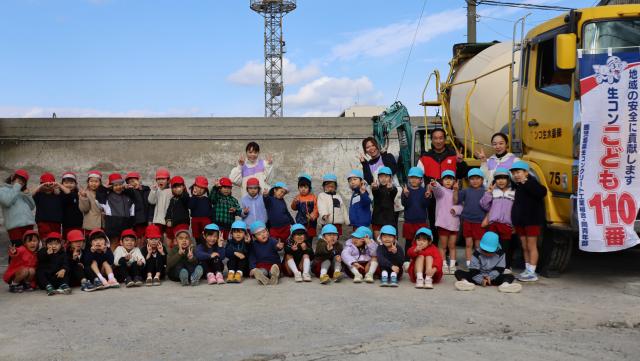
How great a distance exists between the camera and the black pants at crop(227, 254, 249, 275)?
794cm

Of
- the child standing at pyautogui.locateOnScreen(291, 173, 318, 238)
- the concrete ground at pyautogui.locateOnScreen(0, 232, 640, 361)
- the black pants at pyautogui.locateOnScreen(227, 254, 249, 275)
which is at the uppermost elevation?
the child standing at pyautogui.locateOnScreen(291, 173, 318, 238)

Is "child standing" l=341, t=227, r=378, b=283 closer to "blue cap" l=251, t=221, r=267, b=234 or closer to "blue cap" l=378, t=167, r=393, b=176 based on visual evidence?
"blue cap" l=378, t=167, r=393, b=176

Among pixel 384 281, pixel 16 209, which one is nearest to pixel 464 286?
pixel 384 281

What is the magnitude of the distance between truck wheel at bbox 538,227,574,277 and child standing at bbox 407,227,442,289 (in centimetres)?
140

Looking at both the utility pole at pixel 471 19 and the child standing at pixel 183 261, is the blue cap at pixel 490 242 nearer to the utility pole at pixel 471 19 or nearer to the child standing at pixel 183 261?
the child standing at pixel 183 261

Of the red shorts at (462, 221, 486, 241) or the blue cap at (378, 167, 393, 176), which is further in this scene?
the blue cap at (378, 167, 393, 176)

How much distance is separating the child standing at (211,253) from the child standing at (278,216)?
91 centimetres

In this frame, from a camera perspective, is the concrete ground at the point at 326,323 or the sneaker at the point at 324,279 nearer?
the concrete ground at the point at 326,323

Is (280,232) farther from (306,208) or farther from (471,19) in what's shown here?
(471,19)

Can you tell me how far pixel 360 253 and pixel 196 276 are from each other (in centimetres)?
209

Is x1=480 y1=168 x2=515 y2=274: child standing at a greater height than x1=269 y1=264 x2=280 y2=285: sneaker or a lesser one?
greater

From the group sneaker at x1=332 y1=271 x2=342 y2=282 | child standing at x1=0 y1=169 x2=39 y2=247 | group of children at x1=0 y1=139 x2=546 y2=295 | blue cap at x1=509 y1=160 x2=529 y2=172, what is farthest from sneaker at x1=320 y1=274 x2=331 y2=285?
child standing at x1=0 y1=169 x2=39 y2=247

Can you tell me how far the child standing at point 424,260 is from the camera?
7340 millimetres

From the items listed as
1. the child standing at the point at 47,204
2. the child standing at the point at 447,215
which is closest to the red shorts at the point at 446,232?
the child standing at the point at 447,215
